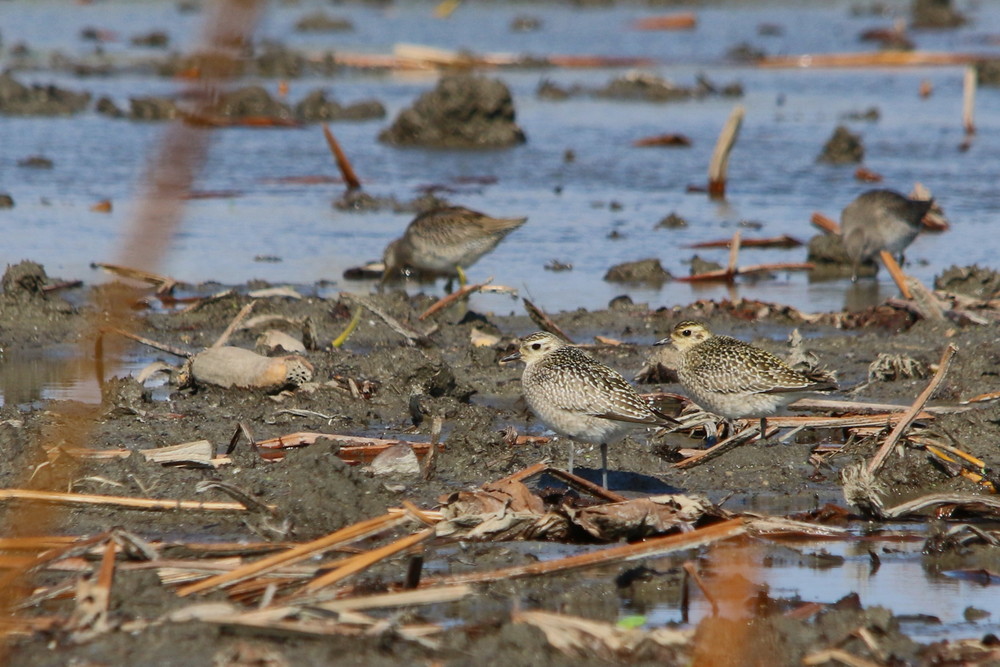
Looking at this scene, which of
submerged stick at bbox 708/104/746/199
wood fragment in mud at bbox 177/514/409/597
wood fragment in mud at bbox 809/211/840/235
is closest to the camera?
wood fragment in mud at bbox 177/514/409/597

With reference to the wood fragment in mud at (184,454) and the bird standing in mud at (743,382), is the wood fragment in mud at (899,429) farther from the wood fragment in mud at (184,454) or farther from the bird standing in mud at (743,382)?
the wood fragment in mud at (184,454)

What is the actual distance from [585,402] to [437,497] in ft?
2.74

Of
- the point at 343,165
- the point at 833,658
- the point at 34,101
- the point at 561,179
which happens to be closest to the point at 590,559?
the point at 833,658

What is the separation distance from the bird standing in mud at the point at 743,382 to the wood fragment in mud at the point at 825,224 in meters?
6.67

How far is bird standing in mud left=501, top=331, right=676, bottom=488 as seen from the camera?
20.4 ft

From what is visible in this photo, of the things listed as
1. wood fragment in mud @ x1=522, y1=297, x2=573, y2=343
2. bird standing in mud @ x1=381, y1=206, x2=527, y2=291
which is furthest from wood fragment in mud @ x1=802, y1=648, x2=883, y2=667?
bird standing in mud @ x1=381, y1=206, x2=527, y2=291

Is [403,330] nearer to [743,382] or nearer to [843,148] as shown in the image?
[743,382]

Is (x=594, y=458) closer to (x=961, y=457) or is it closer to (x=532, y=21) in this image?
(x=961, y=457)

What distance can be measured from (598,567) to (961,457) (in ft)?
8.26

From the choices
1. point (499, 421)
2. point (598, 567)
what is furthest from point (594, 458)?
point (598, 567)

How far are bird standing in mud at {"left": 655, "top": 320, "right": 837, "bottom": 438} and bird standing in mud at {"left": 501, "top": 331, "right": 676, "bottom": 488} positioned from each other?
1.39 ft

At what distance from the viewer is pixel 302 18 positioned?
130 feet

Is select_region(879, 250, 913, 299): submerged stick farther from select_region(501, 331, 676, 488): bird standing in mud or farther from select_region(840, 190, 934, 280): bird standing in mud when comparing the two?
select_region(501, 331, 676, 488): bird standing in mud

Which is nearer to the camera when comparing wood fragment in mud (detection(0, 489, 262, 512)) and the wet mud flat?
the wet mud flat
